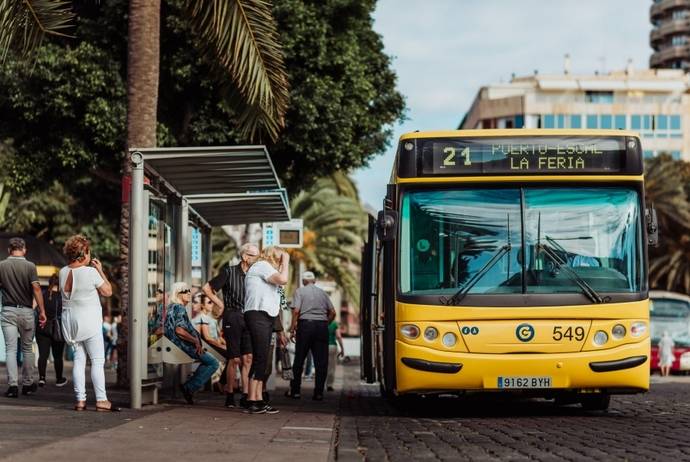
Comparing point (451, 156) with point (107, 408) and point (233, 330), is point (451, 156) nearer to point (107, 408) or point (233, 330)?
point (233, 330)

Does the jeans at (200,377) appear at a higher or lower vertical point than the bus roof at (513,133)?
lower

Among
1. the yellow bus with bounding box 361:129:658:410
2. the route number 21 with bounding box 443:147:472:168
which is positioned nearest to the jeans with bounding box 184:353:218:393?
the yellow bus with bounding box 361:129:658:410

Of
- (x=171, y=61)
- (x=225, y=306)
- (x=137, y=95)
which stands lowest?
(x=225, y=306)

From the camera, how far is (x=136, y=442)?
1029 cm

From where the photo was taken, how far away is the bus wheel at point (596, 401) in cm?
1578

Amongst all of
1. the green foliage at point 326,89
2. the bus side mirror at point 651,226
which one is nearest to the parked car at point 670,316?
the green foliage at point 326,89

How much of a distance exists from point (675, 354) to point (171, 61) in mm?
19149

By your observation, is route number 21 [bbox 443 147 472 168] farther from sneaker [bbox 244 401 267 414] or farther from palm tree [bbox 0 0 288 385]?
palm tree [bbox 0 0 288 385]

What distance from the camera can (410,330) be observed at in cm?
1410

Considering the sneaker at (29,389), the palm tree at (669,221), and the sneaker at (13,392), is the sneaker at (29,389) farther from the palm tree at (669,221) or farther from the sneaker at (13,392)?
the palm tree at (669,221)

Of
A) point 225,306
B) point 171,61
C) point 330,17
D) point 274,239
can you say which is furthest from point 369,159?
point 225,306

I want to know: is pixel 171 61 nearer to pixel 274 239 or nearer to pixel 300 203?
→ pixel 274 239

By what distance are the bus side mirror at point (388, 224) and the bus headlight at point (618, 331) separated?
7.44 ft

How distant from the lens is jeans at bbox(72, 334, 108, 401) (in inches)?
551
